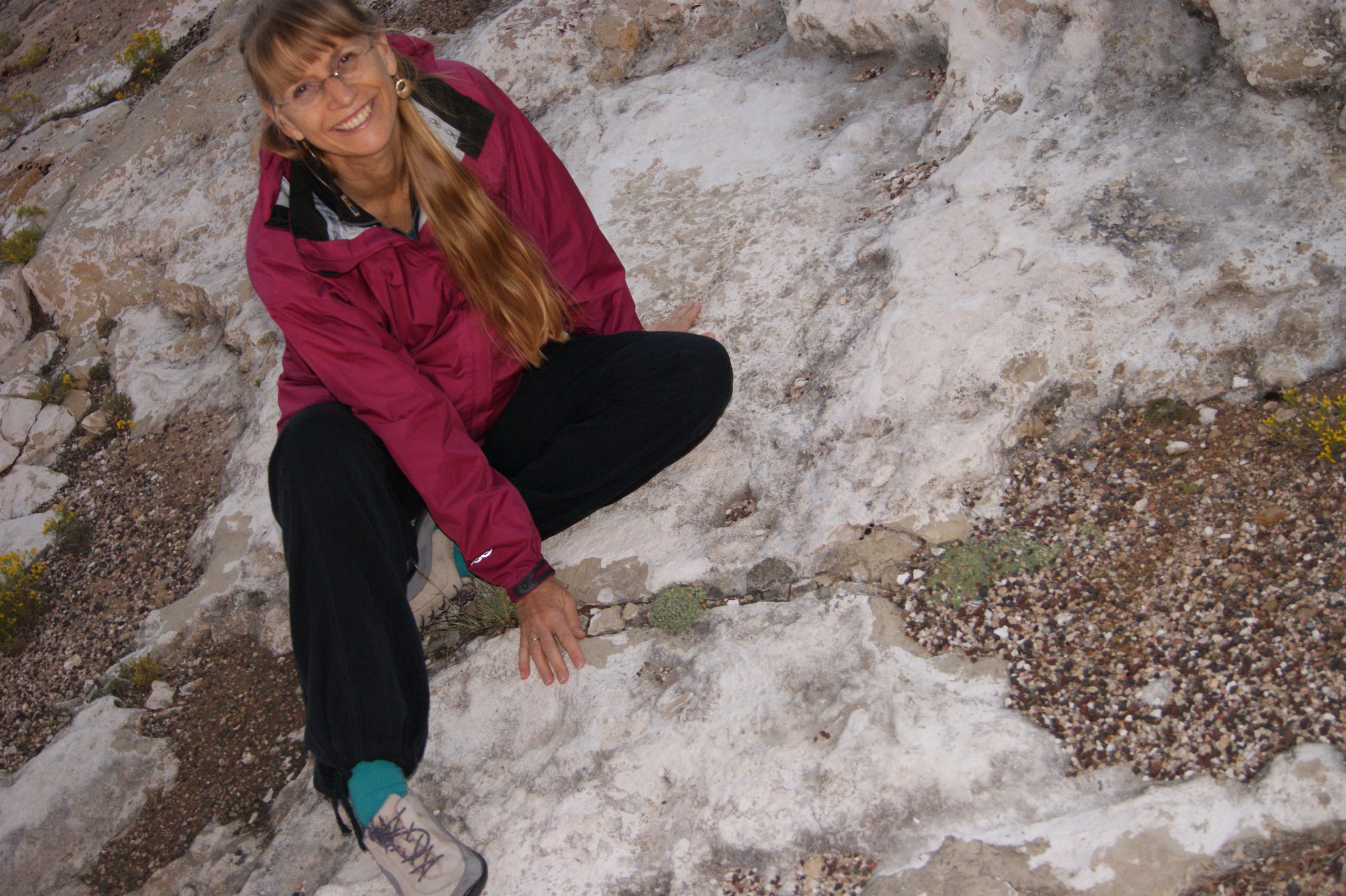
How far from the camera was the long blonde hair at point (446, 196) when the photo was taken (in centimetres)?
250

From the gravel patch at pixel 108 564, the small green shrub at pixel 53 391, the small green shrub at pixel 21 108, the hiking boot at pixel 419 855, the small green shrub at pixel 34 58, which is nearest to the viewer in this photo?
the hiking boot at pixel 419 855

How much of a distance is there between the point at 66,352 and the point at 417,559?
12.9ft

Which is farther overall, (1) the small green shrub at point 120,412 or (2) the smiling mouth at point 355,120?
(1) the small green shrub at point 120,412

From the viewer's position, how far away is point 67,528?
4.64m

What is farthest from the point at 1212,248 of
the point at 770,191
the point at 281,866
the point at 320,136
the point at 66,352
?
the point at 66,352

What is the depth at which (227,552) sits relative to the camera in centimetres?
392

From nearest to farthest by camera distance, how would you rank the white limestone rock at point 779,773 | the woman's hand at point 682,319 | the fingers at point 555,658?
the white limestone rock at point 779,773, the fingers at point 555,658, the woman's hand at point 682,319

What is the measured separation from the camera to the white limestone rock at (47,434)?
17.1ft

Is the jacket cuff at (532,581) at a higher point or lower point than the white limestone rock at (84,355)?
lower

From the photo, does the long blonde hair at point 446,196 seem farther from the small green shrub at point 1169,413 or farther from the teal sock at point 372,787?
the small green shrub at point 1169,413

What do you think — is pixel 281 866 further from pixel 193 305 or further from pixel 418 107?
pixel 193 305

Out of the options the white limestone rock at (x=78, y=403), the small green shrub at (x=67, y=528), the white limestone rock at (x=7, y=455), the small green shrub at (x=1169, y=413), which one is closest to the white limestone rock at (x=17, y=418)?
the white limestone rock at (x=7, y=455)

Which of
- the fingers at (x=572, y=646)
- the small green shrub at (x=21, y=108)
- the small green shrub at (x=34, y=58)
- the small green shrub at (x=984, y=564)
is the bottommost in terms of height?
the small green shrub at (x=984, y=564)

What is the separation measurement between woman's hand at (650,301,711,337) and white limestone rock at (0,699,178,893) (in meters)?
2.48
